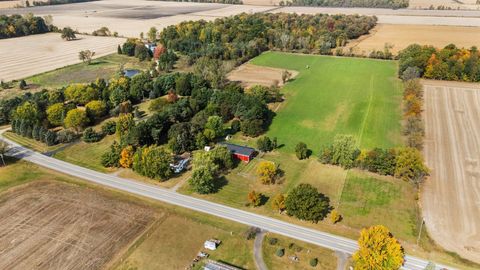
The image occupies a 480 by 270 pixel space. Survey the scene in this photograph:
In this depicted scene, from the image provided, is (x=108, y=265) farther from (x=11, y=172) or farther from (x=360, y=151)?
(x=360, y=151)

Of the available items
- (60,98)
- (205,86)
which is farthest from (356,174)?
(60,98)

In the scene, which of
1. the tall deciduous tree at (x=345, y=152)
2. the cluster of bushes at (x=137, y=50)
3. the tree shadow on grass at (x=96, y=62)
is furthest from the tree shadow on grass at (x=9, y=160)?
the cluster of bushes at (x=137, y=50)

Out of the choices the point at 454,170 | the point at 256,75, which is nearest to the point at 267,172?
the point at 454,170

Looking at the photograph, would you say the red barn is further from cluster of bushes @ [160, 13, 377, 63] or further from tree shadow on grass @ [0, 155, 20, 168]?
cluster of bushes @ [160, 13, 377, 63]

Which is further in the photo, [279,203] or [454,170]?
[454,170]

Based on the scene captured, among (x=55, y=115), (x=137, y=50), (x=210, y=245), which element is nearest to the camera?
(x=210, y=245)

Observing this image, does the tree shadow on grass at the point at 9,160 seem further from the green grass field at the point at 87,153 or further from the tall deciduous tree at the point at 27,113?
the tall deciduous tree at the point at 27,113

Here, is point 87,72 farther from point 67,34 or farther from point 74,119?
point 67,34

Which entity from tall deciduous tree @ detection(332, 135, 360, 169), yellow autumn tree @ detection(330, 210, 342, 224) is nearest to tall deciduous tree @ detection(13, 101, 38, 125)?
tall deciduous tree @ detection(332, 135, 360, 169)

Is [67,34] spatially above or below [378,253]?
above
